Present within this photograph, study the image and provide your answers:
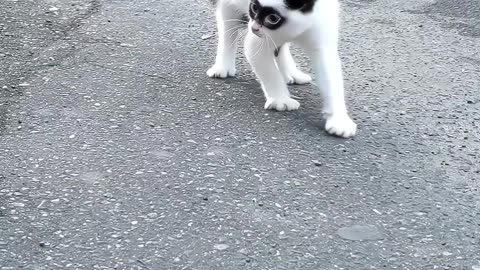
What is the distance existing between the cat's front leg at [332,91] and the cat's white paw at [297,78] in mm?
513

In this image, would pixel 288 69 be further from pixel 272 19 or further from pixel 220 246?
pixel 220 246

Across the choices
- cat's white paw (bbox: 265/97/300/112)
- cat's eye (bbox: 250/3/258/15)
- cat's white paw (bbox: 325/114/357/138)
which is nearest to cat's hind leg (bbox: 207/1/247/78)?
cat's white paw (bbox: 265/97/300/112)

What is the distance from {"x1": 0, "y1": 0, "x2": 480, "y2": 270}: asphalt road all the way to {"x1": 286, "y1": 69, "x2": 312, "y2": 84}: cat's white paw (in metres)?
0.12

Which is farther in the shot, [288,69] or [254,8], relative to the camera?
[288,69]

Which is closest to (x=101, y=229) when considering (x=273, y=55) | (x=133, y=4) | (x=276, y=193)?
(x=276, y=193)

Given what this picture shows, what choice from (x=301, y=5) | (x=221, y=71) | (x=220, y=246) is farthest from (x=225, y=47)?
(x=220, y=246)

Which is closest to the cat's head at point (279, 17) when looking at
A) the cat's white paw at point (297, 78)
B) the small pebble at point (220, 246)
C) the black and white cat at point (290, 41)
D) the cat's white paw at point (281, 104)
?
the black and white cat at point (290, 41)

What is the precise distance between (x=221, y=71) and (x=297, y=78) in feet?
1.28

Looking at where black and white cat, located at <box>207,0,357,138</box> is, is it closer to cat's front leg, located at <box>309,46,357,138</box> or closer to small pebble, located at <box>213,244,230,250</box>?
cat's front leg, located at <box>309,46,357,138</box>

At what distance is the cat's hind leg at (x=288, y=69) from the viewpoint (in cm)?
405

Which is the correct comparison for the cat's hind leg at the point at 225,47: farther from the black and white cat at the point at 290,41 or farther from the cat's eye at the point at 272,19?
the cat's eye at the point at 272,19

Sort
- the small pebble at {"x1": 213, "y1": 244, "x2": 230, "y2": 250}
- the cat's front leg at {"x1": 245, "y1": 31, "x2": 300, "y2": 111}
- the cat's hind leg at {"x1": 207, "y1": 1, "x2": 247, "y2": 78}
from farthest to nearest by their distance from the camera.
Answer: the cat's hind leg at {"x1": 207, "y1": 1, "x2": 247, "y2": 78}
the cat's front leg at {"x1": 245, "y1": 31, "x2": 300, "y2": 111}
the small pebble at {"x1": 213, "y1": 244, "x2": 230, "y2": 250}

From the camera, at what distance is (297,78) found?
417cm

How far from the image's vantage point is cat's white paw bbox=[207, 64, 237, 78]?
418 centimetres
